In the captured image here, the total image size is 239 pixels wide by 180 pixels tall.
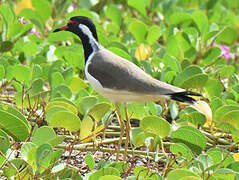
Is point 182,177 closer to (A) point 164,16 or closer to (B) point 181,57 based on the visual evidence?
(B) point 181,57

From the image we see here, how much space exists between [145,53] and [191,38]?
416mm

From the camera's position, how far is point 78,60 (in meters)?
3.34

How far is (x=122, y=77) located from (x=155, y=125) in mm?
282

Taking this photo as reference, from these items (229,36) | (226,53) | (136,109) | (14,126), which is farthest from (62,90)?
(229,36)

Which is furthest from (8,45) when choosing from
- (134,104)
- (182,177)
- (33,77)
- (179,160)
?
(182,177)

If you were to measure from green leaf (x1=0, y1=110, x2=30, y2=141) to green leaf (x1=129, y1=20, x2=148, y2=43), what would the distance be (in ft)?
5.39

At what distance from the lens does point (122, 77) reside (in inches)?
94.1

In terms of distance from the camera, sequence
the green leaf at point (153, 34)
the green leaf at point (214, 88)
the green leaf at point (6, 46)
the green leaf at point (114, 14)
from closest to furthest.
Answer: the green leaf at point (214, 88) < the green leaf at point (6, 46) < the green leaf at point (153, 34) < the green leaf at point (114, 14)

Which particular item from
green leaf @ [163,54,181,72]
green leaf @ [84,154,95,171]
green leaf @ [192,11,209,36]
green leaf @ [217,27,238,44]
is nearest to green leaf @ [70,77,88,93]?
green leaf @ [163,54,181,72]

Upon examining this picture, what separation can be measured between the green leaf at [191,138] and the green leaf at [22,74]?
1.04m

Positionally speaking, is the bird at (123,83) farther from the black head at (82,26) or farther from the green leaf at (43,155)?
the green leaf at (43,155)

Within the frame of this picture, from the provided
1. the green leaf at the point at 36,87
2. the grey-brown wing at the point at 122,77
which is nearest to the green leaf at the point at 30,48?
the green leaf at the point at 36,87

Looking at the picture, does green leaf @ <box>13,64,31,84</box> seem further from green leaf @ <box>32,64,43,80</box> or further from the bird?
the bird

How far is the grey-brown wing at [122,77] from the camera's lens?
7.68ft
